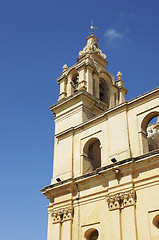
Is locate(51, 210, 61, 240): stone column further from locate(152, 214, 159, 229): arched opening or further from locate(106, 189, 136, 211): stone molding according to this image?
locate(152, 214, 159, 229): arched opening

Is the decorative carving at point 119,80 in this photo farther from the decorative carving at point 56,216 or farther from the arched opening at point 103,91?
the decorative carving at point 56,216

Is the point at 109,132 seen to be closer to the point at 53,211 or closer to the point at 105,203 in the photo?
the point at 105,203

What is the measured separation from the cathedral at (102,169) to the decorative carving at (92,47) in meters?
3.26

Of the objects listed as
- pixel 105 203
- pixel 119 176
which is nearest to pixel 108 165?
pixel 119 176

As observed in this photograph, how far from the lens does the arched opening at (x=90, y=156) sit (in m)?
19.9

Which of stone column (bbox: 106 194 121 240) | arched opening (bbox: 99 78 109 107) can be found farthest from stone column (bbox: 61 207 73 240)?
arched opening (bbox: 99 78 109 107)

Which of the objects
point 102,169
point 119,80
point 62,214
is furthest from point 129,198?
point 119,80

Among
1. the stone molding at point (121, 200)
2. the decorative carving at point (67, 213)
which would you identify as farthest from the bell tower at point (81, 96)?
the stone molding at point (121, 200)

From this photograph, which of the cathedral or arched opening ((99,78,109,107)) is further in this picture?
arched opening ((99,78,109,107))

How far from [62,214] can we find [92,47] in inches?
574

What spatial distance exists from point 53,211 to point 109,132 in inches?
224

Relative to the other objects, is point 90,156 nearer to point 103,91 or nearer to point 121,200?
point 121,200

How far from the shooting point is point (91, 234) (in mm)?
17781

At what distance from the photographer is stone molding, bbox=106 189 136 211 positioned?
52.1 feet
